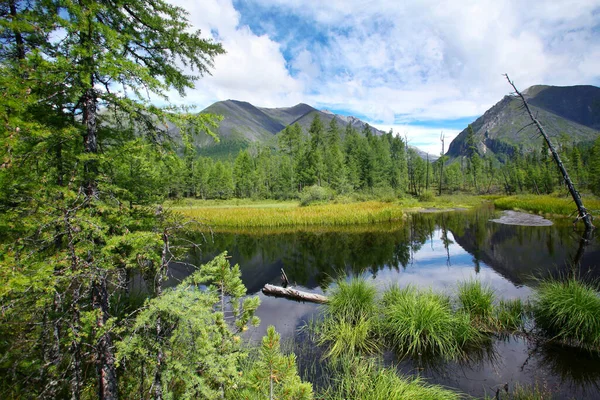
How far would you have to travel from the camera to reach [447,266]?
1411cm

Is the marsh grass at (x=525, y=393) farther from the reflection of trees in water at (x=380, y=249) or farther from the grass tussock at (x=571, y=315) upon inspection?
the reflection of trees in water at (x=380, y=249)

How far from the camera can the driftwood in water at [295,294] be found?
378 inches

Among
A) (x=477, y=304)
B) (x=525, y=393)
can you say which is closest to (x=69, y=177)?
(x=525, y=393)

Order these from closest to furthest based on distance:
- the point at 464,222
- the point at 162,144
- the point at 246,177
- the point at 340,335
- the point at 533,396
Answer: the point at 533,396, the point at 162,144, the point at 340,335, the point at 464,222, the point at 246,177

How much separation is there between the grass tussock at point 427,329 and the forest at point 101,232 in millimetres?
1860

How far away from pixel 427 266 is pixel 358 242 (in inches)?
237

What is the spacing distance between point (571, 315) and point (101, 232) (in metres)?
9.48

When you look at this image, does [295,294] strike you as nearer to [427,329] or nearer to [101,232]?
[427,329]

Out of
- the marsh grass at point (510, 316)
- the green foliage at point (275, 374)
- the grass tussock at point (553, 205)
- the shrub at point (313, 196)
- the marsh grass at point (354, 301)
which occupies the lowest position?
the marsh grass at point (510, 316)

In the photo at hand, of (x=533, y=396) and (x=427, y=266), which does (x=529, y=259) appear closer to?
(x=427, y=266)

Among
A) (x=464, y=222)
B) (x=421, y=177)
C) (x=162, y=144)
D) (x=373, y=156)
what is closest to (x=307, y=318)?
(x=162, y=144)

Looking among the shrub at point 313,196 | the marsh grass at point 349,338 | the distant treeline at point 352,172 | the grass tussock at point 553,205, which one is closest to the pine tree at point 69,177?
the marsh grass at point 349,338

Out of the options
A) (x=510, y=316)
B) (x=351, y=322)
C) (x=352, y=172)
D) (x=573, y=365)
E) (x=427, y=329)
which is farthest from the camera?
(x=352, y=172)

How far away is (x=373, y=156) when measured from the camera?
59.5m
